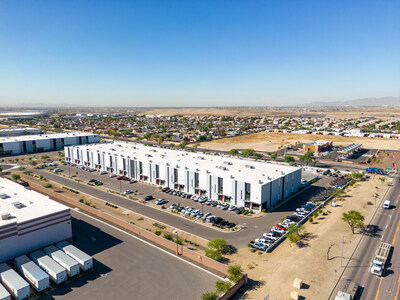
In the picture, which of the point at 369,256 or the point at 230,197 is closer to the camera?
the point at 369,256

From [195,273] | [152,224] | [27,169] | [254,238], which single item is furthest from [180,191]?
[27,169]

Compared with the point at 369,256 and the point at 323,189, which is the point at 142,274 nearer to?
the point at 369,256

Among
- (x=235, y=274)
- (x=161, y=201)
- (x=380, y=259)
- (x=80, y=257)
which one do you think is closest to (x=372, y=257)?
(x=380, y=259)

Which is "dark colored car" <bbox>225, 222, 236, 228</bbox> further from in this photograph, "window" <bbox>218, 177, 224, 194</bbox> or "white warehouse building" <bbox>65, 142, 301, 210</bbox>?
"window" <bbox>218, 177, 224, 194</bbox>

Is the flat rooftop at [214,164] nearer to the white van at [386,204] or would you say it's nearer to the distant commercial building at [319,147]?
the white van at [386,204]

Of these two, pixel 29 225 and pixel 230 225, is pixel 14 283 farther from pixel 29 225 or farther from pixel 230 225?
pixel 230 225

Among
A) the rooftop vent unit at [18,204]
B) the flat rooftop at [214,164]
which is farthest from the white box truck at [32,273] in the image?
the flat rooftop at [214,164]
